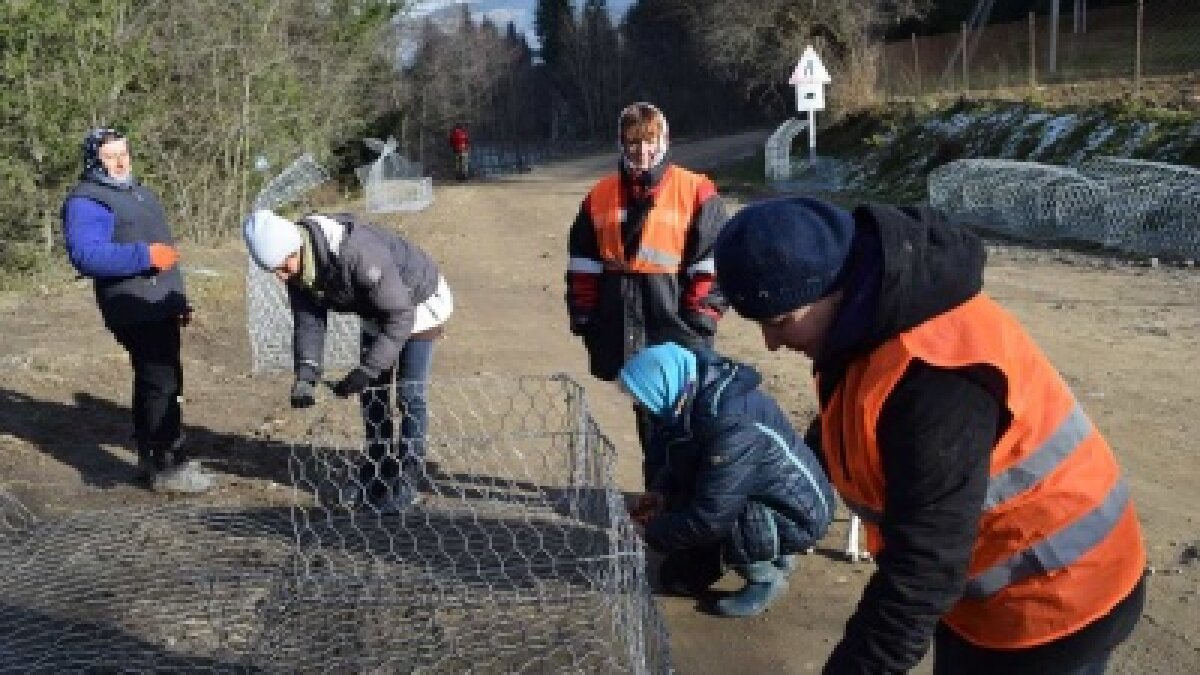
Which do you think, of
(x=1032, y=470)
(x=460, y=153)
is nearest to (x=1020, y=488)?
(x=1032, y=470)

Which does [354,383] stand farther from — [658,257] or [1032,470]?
[1032,470]

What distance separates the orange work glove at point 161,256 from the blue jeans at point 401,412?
0.87 meters

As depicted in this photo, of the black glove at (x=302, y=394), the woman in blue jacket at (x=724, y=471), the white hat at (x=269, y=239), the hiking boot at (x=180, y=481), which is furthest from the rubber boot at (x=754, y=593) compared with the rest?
the hiking boot at (x=180, y=481)

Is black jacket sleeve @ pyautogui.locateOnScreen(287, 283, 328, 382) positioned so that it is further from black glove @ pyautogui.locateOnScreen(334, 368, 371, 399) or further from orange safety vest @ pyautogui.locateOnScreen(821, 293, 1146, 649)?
orange safety vest @ pyautogui.locateOnScreen(821, 293, 1146, 649)

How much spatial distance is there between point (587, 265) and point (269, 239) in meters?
1.06

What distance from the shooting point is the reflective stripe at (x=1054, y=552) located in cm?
181

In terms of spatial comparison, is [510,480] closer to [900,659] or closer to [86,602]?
[86,602]

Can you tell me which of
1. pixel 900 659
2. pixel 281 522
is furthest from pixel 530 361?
pixel 900 659

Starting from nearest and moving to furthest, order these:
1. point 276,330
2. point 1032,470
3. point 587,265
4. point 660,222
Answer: point 1032,470 → point 660,222 → point 587,265 → point 276,330

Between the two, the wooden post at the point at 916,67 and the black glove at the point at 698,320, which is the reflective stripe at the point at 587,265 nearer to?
the black glove at the point at 698,320

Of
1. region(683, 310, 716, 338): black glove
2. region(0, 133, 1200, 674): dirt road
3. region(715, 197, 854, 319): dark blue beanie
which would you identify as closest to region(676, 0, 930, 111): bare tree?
region(0, 133, 1200, 674): dirt road

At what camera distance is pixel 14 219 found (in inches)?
518

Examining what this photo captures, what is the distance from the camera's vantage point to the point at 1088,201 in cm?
1080

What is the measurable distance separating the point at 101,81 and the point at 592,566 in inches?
460
